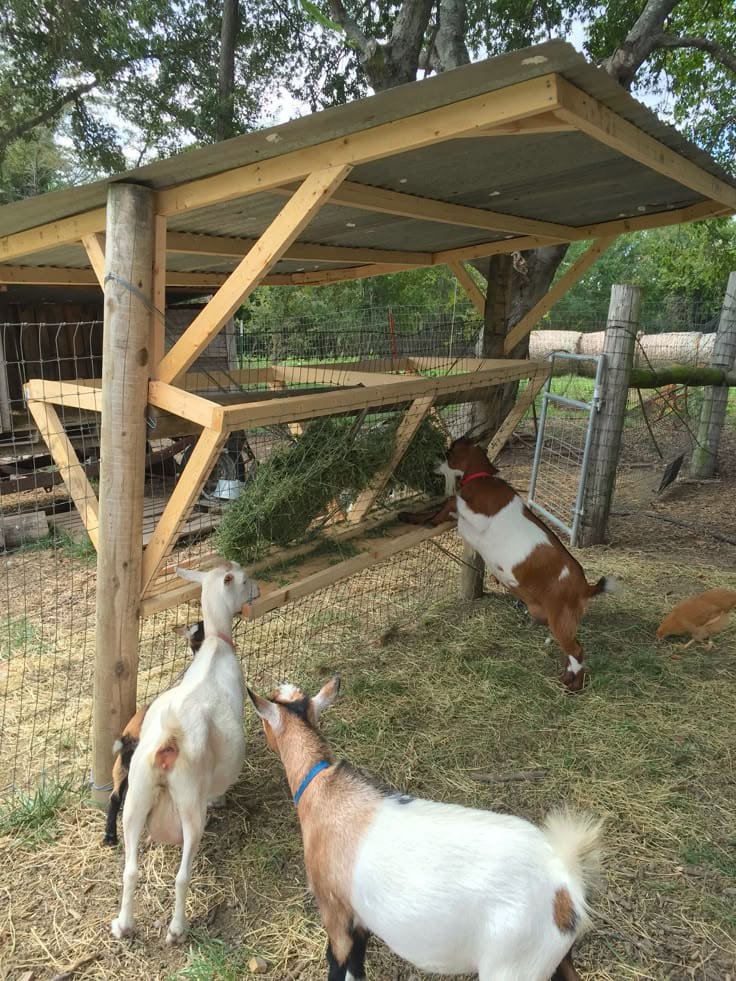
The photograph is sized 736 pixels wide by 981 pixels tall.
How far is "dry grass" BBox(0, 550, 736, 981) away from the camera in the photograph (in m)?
2.36

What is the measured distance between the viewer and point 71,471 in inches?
129

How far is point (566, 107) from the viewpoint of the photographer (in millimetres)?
1919

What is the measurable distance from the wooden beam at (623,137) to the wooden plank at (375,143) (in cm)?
10

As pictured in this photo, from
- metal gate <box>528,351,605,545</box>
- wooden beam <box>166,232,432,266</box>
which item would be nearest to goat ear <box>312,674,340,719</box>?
wooden beam <box>166,232,432,266</box>

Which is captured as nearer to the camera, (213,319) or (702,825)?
(213,319)

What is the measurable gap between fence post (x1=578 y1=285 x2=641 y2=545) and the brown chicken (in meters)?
2.25

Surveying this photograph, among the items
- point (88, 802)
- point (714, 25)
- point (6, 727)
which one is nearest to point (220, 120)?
point (714, 25)

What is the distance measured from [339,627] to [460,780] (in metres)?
2.04

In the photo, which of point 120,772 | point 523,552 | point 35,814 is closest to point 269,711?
point 120,772

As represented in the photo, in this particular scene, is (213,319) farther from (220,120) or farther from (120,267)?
(220,120)

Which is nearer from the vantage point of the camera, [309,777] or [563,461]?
[309,777]

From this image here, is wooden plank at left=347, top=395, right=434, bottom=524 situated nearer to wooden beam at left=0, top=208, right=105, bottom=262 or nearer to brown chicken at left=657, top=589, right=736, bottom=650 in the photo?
wooden beam at left=0, top=208, right=105, bottom=262

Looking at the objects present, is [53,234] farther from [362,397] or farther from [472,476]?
[472,476]

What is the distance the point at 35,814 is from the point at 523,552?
116 inches
